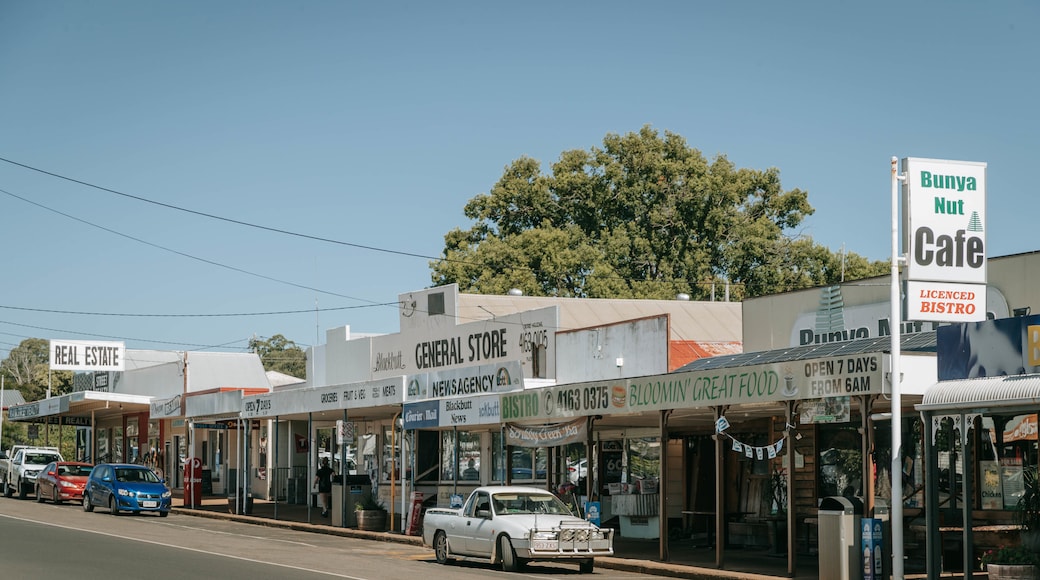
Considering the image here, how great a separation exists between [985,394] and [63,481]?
34.9 m

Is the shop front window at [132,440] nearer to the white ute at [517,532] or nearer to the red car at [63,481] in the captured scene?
the red car at [63,481]

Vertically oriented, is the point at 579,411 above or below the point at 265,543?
above

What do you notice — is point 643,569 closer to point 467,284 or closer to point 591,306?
point 591,306

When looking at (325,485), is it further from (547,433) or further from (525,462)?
(547,433)

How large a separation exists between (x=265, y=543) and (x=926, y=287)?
1604 cm

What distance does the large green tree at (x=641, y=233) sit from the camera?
192 feet

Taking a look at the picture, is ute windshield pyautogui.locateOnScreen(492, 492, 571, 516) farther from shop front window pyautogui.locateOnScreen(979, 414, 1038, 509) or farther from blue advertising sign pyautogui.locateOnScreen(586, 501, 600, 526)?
shop front window pyautogui.locateOnScreen(979, 414, 1038, 509)

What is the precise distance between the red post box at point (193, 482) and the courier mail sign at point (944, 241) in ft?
100

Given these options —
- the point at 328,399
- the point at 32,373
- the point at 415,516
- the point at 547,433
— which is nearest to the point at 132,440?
the point at 328,399

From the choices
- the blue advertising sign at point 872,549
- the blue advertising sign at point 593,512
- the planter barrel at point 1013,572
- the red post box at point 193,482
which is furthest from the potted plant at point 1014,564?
the red post box at point 193,482

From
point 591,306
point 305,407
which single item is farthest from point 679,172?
point 305,407

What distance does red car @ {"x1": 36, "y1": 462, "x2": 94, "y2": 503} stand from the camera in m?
42.9

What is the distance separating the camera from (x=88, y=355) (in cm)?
6256

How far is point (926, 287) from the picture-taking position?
58.8 ft
